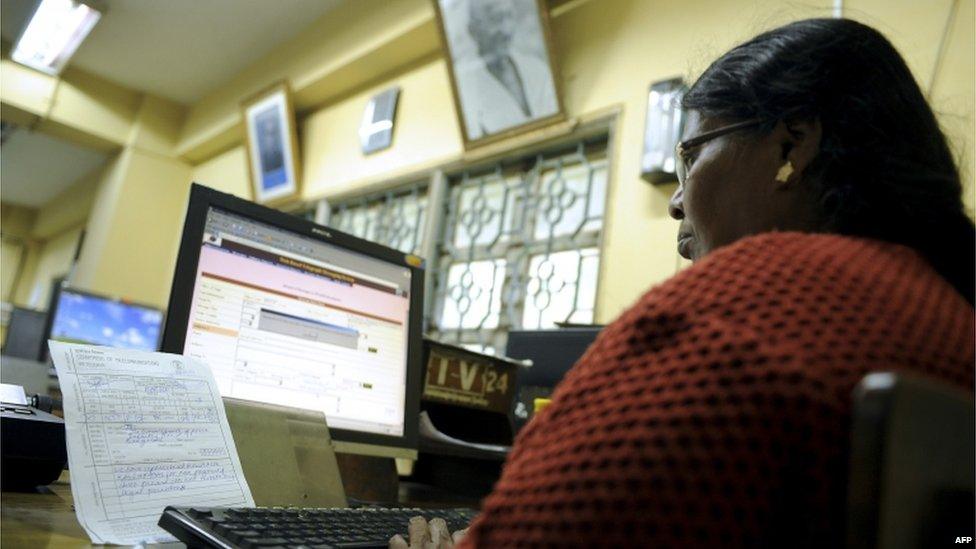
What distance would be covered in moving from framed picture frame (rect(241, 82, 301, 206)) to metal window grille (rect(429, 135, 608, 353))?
147cm

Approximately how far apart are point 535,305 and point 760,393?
2.38 m

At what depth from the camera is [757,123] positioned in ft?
2.22

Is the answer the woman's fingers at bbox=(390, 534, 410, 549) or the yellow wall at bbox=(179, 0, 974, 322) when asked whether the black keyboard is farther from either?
the yellow wall at bbox=(179, 0, 974, 322)

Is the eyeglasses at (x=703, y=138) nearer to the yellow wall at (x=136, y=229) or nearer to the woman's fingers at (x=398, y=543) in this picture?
the woman's fingers at (x=398, y=543)

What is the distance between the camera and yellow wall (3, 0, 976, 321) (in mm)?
1938

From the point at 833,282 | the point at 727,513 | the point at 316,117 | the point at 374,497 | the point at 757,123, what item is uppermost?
the point at 316,117

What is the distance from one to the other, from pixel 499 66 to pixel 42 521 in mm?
2573

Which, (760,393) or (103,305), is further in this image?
(103,305)

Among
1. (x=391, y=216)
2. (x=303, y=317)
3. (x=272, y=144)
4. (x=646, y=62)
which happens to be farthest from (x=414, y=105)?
(x=303, y=317)

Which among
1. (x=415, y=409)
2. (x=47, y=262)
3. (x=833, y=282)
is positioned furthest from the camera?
(x=47, y=262)

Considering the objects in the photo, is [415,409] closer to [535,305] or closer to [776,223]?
[776,223]

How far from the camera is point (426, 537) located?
2.34 feet

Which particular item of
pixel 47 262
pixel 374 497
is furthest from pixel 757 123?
pixel 47 262

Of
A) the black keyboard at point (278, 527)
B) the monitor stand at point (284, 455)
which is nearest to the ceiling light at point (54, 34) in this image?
the monitor stand at point (284, 455)
